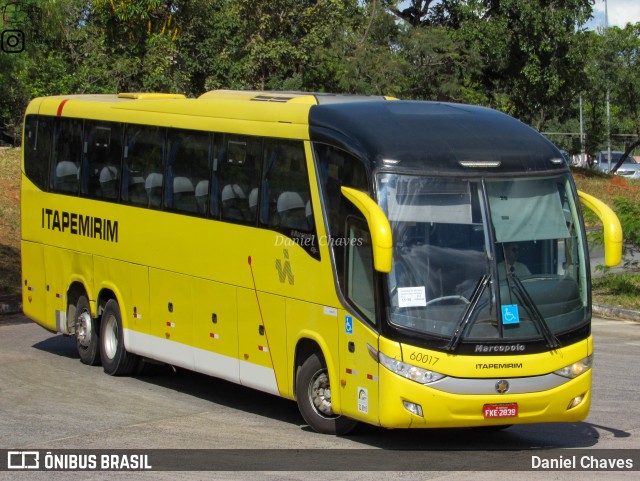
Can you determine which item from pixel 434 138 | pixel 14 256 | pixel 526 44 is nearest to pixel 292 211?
pixel 434 138

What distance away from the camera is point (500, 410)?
1020cm

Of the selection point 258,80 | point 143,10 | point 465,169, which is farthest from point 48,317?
point 258,80

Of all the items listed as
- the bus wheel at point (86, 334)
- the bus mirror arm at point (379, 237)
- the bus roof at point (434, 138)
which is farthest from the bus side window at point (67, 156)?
the bus mirror arm at point (379, 237)

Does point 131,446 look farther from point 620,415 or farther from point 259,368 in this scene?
point 620,415

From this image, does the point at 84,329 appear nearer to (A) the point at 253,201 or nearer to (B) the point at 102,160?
(B) the point at 102,160

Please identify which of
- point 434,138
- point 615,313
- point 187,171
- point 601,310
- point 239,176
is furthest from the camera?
point 601,310

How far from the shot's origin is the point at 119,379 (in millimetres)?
15227

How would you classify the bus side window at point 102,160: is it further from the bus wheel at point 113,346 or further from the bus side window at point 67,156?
the bus wheel at point 113,346

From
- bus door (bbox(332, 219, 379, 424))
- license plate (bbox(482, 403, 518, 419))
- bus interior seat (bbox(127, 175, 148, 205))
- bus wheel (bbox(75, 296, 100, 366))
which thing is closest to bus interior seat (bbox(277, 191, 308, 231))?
bus door (bbox(332, 219, 379, 424))

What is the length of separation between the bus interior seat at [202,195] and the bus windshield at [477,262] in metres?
3.43

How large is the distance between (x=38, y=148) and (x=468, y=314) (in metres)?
9.29

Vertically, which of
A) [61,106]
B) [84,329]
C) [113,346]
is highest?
[61,106]

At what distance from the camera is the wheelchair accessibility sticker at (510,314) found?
10.2m

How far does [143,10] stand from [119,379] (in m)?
19.6
